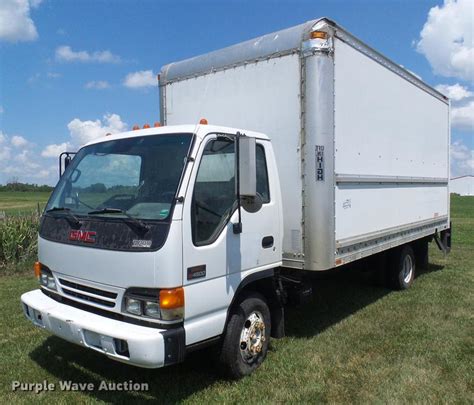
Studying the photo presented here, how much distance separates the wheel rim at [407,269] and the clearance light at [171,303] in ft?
18.3

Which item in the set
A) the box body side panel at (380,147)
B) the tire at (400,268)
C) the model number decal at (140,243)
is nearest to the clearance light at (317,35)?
the box body side panel at (380,147)

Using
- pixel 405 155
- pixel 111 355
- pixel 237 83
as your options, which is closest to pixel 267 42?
pixel 237 83

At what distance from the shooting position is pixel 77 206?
13.8 ft

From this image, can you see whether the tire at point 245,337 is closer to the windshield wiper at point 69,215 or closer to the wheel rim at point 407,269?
the windshield wiper at point 69,215

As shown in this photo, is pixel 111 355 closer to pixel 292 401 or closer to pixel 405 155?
pixel 292 401

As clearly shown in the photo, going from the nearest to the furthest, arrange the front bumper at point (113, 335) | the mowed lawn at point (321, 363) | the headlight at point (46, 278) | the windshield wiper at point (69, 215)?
the front bumper at point (113, 335), the windshield wiper at point (69, 215), the mowed lawn at point (321, 363), the headlight at point (46, 278)

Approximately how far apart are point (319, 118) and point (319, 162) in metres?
0.46

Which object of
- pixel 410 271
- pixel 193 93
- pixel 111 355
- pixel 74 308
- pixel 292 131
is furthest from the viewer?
pixel 410 271

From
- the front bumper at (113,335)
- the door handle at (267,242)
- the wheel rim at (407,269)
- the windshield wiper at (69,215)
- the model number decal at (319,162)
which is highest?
the model number decal at (319,162)

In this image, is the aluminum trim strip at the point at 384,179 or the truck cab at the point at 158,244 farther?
the aluminum trim strip at the point at 384,179

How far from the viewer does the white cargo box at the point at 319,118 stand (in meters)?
4.75

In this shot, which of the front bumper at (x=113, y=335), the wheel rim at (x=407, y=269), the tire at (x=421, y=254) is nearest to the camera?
the front bumper at (x=113, y=335)

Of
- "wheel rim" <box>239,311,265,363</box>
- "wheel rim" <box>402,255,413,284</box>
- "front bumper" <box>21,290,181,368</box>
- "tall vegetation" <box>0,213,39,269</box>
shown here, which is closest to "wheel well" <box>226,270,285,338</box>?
"wheel rim" <box>239,311,265,363</box>

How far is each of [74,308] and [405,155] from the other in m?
5.27
